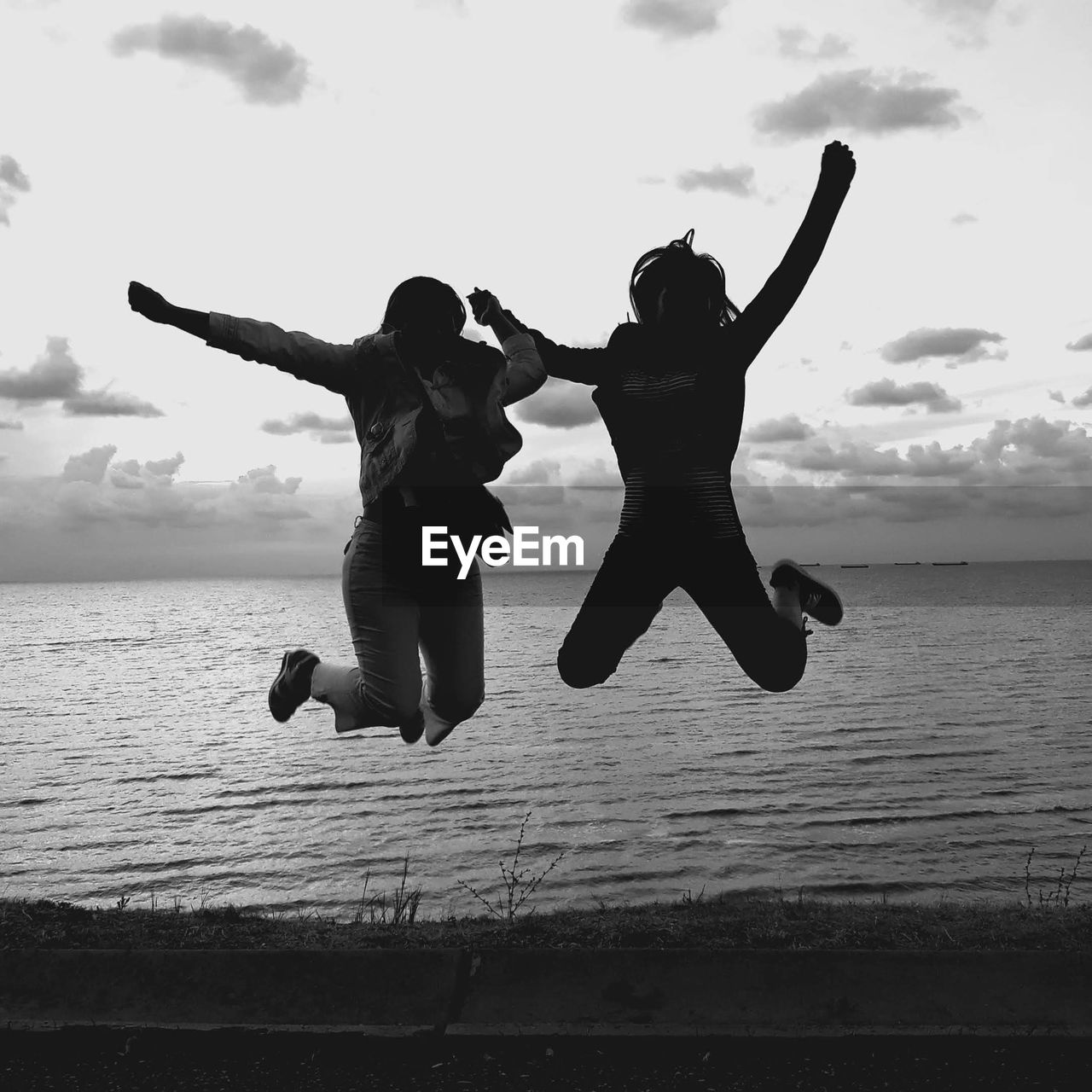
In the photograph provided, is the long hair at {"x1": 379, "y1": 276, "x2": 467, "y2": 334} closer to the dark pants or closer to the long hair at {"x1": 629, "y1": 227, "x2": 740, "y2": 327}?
the long hair at {"x1": 629, "y1": 227, "x2": 740, "y2": 327}

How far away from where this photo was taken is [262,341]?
4027 mm

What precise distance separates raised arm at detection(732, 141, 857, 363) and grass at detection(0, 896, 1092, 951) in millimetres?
5862

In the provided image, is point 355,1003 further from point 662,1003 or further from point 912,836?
point 912,836

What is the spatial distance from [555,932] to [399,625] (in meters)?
6.06

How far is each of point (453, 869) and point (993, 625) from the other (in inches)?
3483

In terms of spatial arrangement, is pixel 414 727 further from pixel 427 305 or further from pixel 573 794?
pixel 573 794

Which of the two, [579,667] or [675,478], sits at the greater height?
[675,478]

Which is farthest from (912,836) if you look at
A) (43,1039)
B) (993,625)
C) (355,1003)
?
(993,625)

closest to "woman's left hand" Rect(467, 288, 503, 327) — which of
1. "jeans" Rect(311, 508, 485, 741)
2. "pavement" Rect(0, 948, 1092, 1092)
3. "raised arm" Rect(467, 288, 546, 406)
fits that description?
"raised arm" Rect(467, 288, 546, 406)

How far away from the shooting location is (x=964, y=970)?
24.3 feet

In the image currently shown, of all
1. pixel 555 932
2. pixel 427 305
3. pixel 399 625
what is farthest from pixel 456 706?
pixel 555 932

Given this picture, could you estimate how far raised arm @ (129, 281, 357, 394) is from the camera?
3.87m

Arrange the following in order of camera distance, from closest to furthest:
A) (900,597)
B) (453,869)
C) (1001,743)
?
(453,869) → (1001,743) → (900,597)

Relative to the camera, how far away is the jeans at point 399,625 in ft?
13.8
